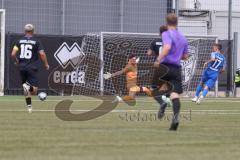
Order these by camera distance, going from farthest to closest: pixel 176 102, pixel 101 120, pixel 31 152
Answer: pixel 101 120 → pixel 176 102 → pixel 31 152

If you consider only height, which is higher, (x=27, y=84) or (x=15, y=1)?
(x=15, y=1)

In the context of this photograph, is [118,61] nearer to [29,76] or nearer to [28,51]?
[29,76]

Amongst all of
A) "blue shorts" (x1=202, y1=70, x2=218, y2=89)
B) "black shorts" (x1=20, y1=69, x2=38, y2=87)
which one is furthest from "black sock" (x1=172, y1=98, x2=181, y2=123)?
"blue shorts" (x1=202, y1=70, x2=218, y2=89)

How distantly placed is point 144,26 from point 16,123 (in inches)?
930

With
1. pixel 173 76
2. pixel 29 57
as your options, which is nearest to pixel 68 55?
pixel 29 57

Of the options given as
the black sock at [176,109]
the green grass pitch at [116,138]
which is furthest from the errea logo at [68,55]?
the black sock at [176,109]

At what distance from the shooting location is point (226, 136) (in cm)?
1171

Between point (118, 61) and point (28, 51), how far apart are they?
1481cm

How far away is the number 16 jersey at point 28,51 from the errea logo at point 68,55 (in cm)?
1422

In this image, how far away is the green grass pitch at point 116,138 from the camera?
889 centimetres

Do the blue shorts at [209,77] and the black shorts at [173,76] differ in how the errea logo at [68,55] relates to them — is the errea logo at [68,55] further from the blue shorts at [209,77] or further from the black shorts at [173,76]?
the black shorts at [173,76]

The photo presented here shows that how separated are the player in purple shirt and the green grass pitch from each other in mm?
523

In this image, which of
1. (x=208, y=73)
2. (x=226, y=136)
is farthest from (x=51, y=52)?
(x=226, y=136)

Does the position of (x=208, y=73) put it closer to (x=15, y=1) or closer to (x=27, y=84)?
(x=27, y=84)
